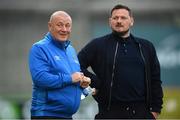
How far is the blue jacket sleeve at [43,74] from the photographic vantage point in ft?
19.7

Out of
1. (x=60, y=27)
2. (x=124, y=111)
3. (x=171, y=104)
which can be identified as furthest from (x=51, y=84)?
(x=171, y=104)

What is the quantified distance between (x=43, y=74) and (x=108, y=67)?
3.14 feet

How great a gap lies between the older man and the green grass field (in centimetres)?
762

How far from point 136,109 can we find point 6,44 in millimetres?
13266

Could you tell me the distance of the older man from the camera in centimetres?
603

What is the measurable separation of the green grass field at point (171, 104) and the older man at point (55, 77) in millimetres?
7616

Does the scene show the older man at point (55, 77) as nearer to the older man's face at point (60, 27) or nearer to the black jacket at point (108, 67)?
the older man's face at point (60, 27)

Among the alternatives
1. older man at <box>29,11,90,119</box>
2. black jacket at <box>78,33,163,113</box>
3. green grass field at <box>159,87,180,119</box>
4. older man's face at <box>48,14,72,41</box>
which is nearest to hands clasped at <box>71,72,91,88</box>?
older man at <box>29,11,90,119</box>

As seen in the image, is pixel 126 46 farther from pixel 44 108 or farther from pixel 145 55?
pixel 44 108

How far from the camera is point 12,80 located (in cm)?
1927

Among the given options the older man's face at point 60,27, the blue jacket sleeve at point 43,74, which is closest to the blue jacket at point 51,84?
the blue jacket sleeve at point 43,74

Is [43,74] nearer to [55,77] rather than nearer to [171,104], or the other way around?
[55,77]

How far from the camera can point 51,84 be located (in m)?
5.99

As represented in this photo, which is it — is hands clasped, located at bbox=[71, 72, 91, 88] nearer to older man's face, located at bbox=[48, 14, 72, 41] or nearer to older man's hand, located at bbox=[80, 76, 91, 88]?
older man's hand, located at bbox=[80, 76, 91, 88]
